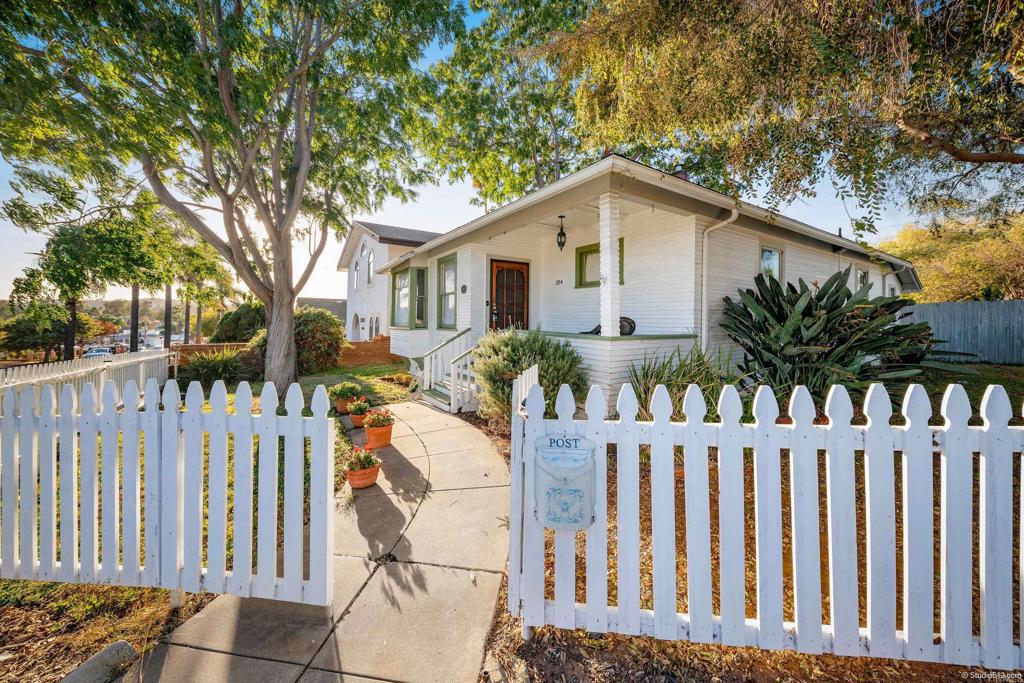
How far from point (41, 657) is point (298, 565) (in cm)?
125

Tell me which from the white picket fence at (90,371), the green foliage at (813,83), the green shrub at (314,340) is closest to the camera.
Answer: the green foliage at (813,83)

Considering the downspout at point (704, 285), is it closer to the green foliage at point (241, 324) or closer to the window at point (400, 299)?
the window at point (400, 299)

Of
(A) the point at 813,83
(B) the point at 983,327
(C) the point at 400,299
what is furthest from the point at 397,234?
(B) the point at 983,327

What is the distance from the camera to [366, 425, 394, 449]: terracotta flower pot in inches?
194

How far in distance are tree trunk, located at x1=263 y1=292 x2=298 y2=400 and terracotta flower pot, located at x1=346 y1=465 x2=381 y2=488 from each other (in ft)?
22.1

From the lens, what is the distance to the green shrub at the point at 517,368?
5.65 metres

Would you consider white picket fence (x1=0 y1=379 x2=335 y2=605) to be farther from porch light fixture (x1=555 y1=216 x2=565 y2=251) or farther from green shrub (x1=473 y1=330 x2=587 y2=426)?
porch light fixture (x1=555 y1=216 x2=565 y2=251)

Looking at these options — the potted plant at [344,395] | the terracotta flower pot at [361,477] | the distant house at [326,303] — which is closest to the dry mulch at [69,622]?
the terracotta flower pot at [361,477]

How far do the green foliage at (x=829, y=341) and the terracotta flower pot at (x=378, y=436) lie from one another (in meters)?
4.65

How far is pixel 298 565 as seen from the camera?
2.12 metres

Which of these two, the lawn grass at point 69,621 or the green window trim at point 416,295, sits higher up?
the green window trim at point 416,295

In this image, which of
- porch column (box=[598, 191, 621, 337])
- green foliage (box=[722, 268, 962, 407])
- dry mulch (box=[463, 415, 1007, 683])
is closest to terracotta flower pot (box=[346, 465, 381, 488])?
dry mulch (box=[463, 415, 1007, 683])

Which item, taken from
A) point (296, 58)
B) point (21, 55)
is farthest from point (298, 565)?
point (296, 58)

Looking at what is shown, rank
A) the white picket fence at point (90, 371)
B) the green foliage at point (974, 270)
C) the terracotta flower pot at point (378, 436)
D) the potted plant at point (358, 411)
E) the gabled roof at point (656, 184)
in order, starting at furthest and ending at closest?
the green foliage at point (974, 270)
the potted plant at point (358, 411)
the gabled roof at point (656, 184)
the white picket fence at point (90, 371)
the terracotta flower pot at point (378, 436)
